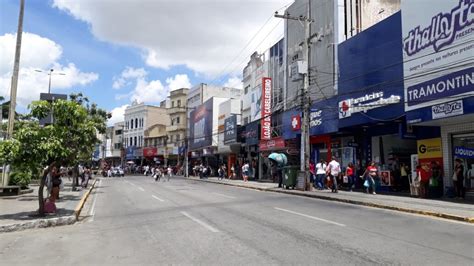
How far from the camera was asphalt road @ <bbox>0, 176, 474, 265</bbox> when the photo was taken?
771cm

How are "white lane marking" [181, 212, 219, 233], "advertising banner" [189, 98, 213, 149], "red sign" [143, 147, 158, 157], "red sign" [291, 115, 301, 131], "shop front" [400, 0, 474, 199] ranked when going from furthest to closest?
1. "red sign" [143, 147, 158, 157]
2. "advertising banner" [189, 98, 213, 149]
3. "red sign" [291, 115, 301, 131]
4. "shop front" [400, 0, 474, 199]
5. "white lane marking" [181, 212, 219, 233]

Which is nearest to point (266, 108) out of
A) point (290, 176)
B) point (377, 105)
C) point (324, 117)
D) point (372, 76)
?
point (324, 117)

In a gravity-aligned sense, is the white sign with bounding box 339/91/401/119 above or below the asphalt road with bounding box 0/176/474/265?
above

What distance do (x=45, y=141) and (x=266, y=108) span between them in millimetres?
27313

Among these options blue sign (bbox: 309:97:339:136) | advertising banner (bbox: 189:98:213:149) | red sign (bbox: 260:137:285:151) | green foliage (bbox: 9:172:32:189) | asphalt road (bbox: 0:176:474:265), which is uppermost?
advertising banner (bbox: 189:98:213:149)

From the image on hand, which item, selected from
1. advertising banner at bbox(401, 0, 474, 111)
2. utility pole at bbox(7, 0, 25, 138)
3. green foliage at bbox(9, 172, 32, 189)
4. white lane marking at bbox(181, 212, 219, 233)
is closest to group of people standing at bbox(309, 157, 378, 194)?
advertising banner at bbox(401, 0, 474, 111)

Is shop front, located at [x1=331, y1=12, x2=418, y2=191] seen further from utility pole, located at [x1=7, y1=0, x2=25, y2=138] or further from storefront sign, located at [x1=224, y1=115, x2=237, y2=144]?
storefront sign, located at [x1=224, y1=115, x2=237, y2=144]

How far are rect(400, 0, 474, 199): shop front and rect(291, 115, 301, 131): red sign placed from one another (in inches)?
435

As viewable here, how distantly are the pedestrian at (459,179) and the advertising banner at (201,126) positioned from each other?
39.8 metres

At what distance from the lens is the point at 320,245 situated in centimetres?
869

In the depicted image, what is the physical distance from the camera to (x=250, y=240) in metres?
9.37

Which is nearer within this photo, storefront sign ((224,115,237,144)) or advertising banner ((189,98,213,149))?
storefront sign ((224,115,237,144))

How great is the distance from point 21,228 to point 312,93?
74.3ft

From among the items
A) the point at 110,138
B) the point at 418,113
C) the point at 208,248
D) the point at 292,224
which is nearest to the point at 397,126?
the point at 418,113
